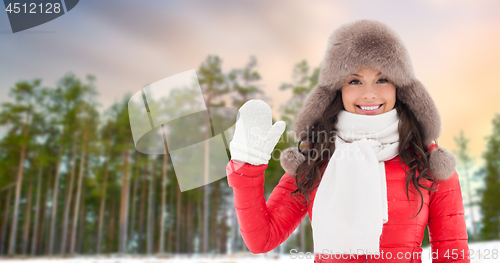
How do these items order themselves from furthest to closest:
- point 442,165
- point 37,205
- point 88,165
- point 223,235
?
point 223,235
point 37,205
point 88,165
point 442,165

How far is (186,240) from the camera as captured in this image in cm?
2188

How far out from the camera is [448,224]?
142 centimetres

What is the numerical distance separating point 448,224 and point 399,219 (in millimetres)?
223

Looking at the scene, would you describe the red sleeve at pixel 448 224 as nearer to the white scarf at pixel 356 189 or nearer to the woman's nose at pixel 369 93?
the white scarf at pixel 356 189

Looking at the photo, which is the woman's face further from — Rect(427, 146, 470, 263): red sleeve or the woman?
Rect(427, 146, 470, 263): red sleeve

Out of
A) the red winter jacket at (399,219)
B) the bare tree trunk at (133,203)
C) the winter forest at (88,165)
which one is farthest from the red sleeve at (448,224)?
the bare tree trunk at (133,203)

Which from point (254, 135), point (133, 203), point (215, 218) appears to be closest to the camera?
point (254, 135)

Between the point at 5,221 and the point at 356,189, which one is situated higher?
the point at 356,189

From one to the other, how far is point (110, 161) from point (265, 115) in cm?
1754

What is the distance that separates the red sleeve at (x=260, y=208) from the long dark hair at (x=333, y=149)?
0.07 meters

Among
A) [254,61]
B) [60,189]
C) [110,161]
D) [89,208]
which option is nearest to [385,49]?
[254,61]

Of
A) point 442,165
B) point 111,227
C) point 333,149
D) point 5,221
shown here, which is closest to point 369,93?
point 333,149

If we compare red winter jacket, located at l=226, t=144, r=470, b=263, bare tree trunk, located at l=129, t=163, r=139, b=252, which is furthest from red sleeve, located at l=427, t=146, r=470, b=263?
bare tree trunk, located at l=129, t=163, r=139, b=252

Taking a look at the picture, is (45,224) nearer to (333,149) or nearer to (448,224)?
(333,149)
